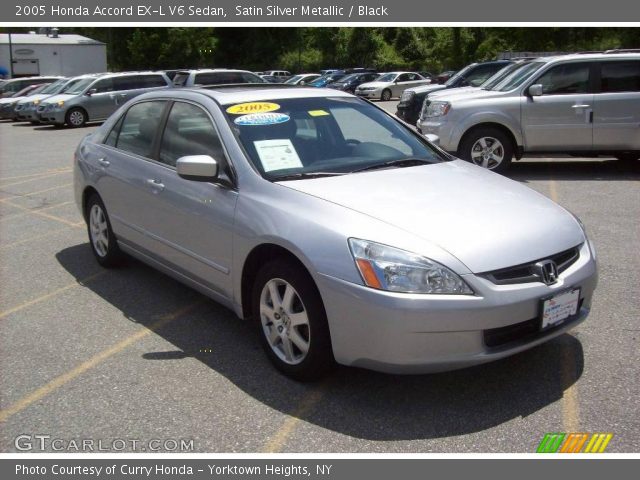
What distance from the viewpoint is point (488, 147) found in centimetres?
1038

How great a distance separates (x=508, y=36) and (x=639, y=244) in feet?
150

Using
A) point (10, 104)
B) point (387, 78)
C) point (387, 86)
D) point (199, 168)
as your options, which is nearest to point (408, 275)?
point (199, 168)

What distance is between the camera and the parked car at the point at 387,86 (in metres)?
34.4

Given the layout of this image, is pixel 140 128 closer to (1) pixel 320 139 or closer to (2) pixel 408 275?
(1) pixel 320 139

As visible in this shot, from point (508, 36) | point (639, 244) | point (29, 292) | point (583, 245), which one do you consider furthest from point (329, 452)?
point (508, 36)

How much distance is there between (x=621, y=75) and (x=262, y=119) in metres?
7.58

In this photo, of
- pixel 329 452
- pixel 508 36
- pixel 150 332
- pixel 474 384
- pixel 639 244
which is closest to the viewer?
pixel 329 452

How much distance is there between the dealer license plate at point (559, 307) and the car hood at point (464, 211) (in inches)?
9.1

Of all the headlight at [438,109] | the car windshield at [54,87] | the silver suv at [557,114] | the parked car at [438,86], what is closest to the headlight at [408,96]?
the parked car at [438,86]

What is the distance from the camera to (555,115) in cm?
1013

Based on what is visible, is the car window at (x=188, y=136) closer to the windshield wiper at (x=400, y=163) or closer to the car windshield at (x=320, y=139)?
the car windshield at (x=320, y=139)

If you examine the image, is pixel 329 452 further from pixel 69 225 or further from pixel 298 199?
pixel 69 225

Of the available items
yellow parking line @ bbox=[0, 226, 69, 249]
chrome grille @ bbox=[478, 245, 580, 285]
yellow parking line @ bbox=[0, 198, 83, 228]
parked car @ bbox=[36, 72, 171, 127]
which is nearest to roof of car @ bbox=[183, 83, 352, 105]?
chrome grille @ bbox=[478, 245, 580, 285]

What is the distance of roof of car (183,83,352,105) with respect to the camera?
4.73m
